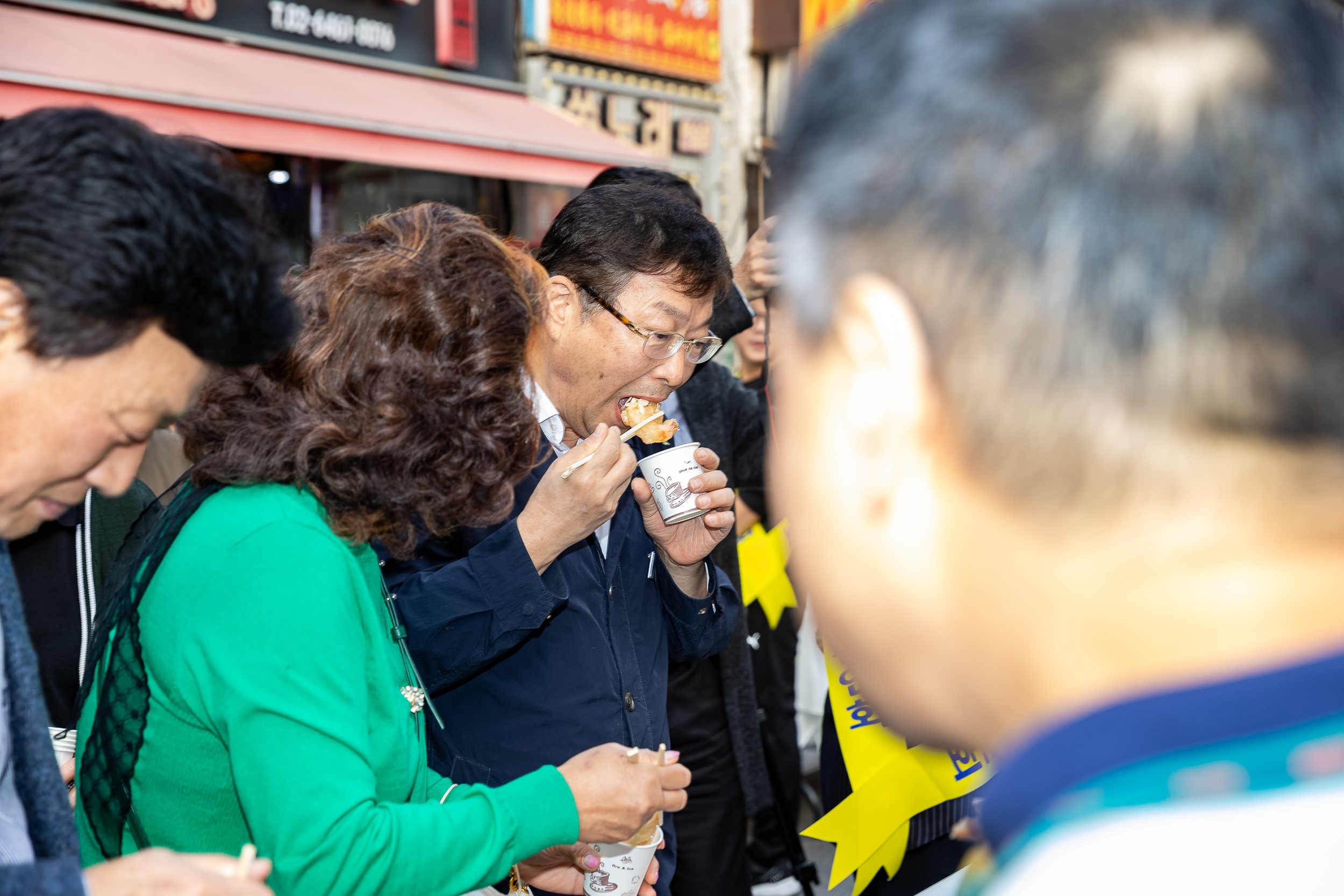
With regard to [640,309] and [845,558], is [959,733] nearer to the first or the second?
[845,558]

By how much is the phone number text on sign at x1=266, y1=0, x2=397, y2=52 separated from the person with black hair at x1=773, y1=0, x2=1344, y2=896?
6961 millimetres

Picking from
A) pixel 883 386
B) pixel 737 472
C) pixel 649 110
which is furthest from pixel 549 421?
pixel 649 110

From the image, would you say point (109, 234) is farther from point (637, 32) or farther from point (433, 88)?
point (637, 32)

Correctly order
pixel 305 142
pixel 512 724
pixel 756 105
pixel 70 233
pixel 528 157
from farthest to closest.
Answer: pixel 756 105 → pixel 528 157 → pixel 305 142 → pixel 512 724 → pixel 70 233

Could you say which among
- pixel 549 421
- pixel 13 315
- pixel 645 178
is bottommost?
pixel 549 421

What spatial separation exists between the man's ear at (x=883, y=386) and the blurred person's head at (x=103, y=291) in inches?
29.1

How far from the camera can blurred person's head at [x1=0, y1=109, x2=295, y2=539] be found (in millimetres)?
1037

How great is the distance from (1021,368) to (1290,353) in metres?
0.13

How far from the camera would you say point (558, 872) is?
1833 mm

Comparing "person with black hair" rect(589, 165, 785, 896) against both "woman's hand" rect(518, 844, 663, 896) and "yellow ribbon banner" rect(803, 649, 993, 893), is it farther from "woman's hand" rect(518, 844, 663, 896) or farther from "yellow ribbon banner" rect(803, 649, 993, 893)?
"woman's hand" rect(518, 844, 663, 896)

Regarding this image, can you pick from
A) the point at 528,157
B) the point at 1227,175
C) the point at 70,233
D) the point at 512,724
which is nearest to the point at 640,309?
the point at 512,724

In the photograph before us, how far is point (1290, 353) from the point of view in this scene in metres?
0.56

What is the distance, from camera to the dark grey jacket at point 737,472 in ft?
10.4

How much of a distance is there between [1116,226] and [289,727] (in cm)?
107
